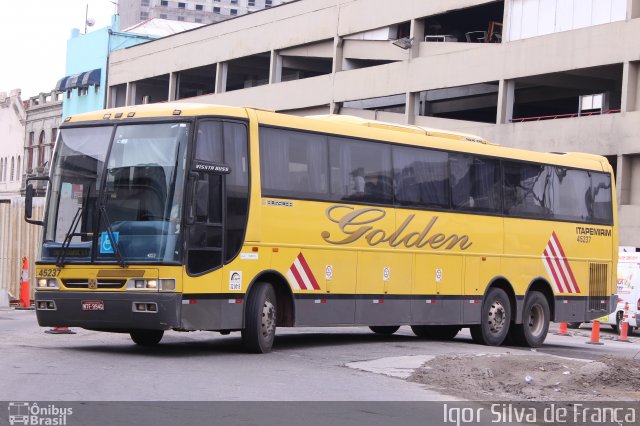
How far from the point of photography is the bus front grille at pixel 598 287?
24.0 meters

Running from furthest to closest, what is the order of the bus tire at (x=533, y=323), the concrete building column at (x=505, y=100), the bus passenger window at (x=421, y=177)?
the concrete building column at (x=505, y=100), the bus tire at (x=533, y=323), the bus passenger window at (x=421, y=177)

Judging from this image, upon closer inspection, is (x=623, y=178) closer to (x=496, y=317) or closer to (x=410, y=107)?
(x=410, y=107)

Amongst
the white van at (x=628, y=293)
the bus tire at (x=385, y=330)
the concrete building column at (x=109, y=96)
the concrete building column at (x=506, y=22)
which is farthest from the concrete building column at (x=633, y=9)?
the concrete building column at (x=109, y=96)

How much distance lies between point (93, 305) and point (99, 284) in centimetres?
29

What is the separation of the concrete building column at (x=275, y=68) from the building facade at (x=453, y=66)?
0.06m

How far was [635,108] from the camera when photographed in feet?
137

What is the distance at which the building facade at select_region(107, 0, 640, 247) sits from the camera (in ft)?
139

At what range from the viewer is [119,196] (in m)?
15.9

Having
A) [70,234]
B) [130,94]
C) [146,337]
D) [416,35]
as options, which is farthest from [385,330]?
[130,94]

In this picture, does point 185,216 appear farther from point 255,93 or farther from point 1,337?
point 255,93

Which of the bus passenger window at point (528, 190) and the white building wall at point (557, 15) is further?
the white building wall at point (557, 15)

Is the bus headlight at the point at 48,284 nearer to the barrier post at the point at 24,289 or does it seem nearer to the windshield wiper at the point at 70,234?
the windshield wiper at the point at 70,234

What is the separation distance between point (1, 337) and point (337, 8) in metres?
40.2

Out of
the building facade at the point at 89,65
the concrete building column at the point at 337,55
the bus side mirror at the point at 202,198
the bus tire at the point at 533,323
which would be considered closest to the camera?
the bus side mirror at the point at 202,198
